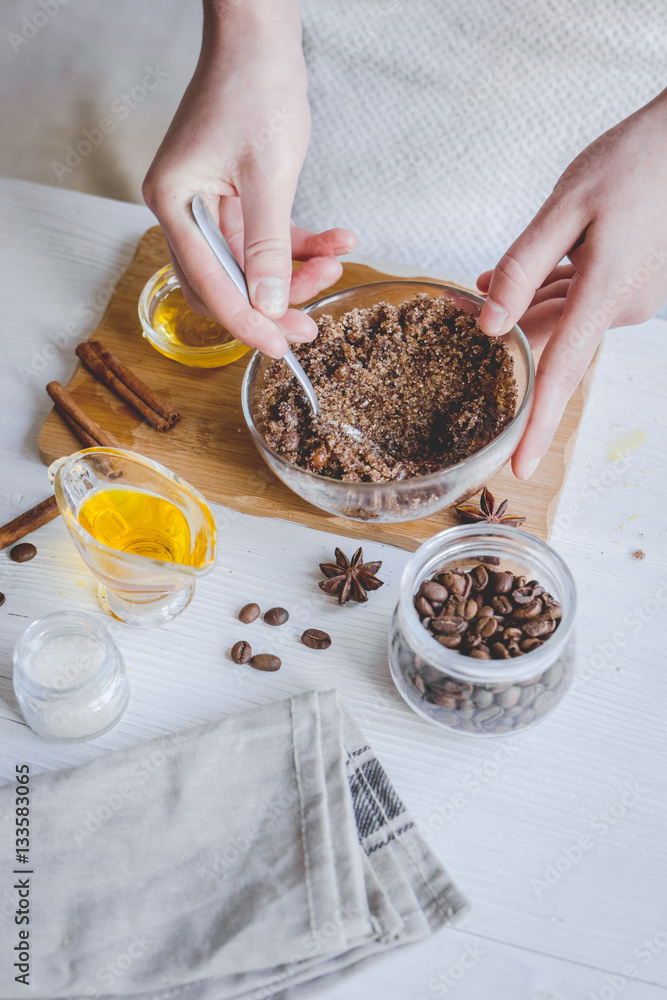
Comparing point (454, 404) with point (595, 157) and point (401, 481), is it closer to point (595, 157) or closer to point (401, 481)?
point (401, 481)

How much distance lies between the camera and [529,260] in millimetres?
1479

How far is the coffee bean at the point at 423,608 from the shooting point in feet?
4.54

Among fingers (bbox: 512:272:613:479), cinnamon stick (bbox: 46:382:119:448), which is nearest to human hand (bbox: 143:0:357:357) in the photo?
cinnamon stick (bbox: 46:382:119:448)

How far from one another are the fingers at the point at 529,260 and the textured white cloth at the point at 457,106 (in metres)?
0.96

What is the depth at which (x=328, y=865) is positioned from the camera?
1242 millimetres

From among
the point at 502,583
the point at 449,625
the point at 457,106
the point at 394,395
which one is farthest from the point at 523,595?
the point at 457,106

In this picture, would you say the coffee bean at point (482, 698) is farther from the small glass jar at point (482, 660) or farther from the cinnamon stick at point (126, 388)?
the cinnamon stick at point (126, 388)

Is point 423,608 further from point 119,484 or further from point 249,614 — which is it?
point 119,484

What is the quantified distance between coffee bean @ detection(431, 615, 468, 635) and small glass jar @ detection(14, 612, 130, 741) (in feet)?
1.88

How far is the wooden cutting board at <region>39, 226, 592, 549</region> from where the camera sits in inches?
→ 65.9

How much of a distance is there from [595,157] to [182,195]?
797 millimetres

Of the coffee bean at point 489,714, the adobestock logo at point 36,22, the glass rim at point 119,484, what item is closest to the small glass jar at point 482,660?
the coffee bean at point 489,714

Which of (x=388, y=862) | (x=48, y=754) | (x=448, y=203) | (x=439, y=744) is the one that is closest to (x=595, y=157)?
(x=448, y=203)

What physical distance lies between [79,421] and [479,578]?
3.09 ft
